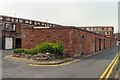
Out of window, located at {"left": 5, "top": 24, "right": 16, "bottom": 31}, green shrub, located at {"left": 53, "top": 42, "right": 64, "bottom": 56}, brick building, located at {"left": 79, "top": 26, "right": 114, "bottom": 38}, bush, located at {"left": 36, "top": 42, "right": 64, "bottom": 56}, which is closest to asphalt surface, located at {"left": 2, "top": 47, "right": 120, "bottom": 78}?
bush, located at {"left": 36, "top": 42, "right": 64, "bottom": 56}

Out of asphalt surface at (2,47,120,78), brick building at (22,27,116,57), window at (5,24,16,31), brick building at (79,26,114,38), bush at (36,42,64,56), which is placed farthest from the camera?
brick building at (79,26,114,38)

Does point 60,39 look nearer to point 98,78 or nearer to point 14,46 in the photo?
point 98,78

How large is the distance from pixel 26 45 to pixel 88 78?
19.3m

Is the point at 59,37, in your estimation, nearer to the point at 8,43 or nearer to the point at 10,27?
the point at 8,43

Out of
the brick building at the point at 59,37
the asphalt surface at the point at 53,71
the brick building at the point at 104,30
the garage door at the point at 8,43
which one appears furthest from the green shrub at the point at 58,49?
the brick building at the point at 104,30

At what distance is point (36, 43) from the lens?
30.2m

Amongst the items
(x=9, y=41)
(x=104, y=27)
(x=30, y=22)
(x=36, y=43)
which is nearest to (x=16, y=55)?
(x=36, y=43)

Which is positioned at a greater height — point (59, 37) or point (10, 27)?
point (10, 27)

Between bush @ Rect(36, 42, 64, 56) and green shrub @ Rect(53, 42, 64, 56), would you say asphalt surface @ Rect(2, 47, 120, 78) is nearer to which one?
bush @ Rect(36, 42, 64, 56)

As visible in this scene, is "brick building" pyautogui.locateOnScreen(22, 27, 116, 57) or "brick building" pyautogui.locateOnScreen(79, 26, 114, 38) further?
"brick building" pyautogui.locateOnScreen(79, 26, 114, 38)

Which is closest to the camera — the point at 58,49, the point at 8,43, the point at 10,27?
the point at 58,49

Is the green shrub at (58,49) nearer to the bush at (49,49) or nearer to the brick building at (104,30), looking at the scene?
the bush at (49,49)

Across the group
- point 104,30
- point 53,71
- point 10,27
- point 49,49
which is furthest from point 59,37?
point 104,30

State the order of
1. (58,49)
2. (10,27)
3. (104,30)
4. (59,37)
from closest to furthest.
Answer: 1. (58,49)
2. (59,37)
3. (10,27)
4. (104,30)
